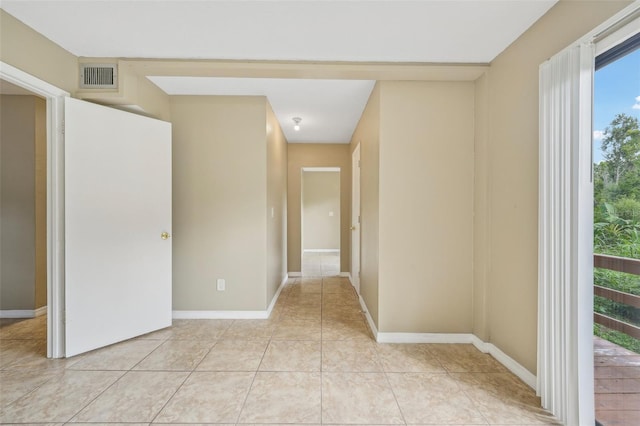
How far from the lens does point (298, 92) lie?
3027 millimetres

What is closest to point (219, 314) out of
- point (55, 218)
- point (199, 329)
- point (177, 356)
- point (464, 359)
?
point (199, 329)

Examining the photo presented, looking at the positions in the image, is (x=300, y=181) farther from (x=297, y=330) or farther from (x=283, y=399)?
(x=283, y=399)

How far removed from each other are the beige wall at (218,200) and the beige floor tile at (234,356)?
0.62 meters

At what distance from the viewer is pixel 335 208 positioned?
8.59 m

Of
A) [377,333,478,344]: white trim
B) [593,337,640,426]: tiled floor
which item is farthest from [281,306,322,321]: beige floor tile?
[593,337,640,426]: tiled floor

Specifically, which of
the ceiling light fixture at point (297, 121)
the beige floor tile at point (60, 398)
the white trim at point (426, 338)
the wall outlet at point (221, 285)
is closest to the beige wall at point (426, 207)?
the white trim at point (426, 338)

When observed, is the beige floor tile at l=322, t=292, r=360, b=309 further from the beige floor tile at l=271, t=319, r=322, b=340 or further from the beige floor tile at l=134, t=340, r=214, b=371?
the beige floor tile at l=134, t=340, r=214, b=371

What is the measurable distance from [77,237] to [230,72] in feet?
6.14

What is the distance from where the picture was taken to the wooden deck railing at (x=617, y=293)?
4.57 ft

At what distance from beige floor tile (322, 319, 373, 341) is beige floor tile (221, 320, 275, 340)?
0.56 meters

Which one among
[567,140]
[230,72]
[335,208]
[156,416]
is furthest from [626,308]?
[335,208]

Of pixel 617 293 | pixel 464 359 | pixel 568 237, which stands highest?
pixel 568 237

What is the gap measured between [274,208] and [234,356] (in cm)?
194

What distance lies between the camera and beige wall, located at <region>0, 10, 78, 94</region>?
6.19 ft
